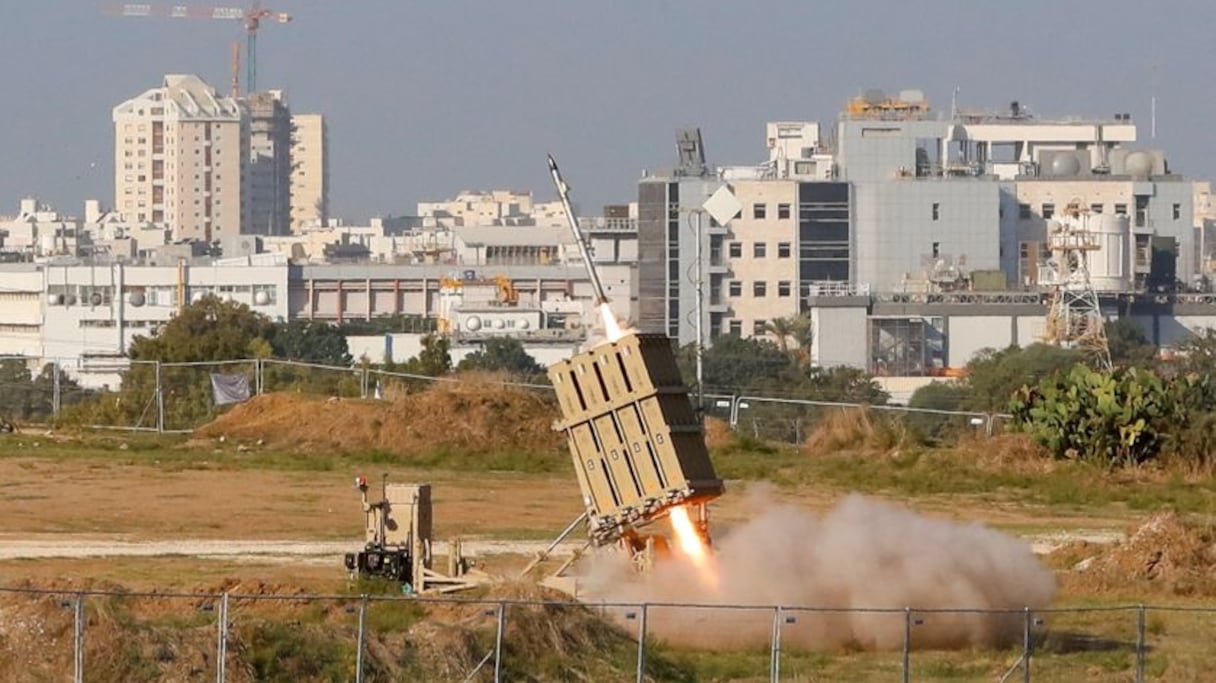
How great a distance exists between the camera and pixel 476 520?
4550cm

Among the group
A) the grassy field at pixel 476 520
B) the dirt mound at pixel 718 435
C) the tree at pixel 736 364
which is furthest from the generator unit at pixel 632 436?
the tree at pixel 736 364

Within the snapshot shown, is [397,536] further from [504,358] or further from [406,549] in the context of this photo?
[504,358]

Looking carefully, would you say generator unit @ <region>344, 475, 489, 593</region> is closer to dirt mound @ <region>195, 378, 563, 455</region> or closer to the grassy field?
the grassy field

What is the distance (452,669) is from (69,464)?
92.0 feet

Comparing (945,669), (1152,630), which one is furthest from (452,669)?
(1152,630)

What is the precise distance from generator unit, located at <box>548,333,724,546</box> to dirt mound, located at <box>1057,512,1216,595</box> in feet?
22.0

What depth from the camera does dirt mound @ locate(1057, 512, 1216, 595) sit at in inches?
1470

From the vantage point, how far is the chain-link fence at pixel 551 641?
26.1 m

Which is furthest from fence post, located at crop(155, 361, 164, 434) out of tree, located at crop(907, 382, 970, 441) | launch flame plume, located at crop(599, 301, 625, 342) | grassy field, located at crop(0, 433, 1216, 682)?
launch flame plume, located at crop(599, 301, 625, 342)

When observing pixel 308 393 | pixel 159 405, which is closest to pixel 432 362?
pixel 308 393

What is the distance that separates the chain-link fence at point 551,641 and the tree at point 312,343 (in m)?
113

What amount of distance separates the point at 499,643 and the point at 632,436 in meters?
6.91

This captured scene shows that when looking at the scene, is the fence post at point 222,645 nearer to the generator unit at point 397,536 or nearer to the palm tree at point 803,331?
the generator unit at point 397,536

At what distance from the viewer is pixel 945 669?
30094 millimetres
